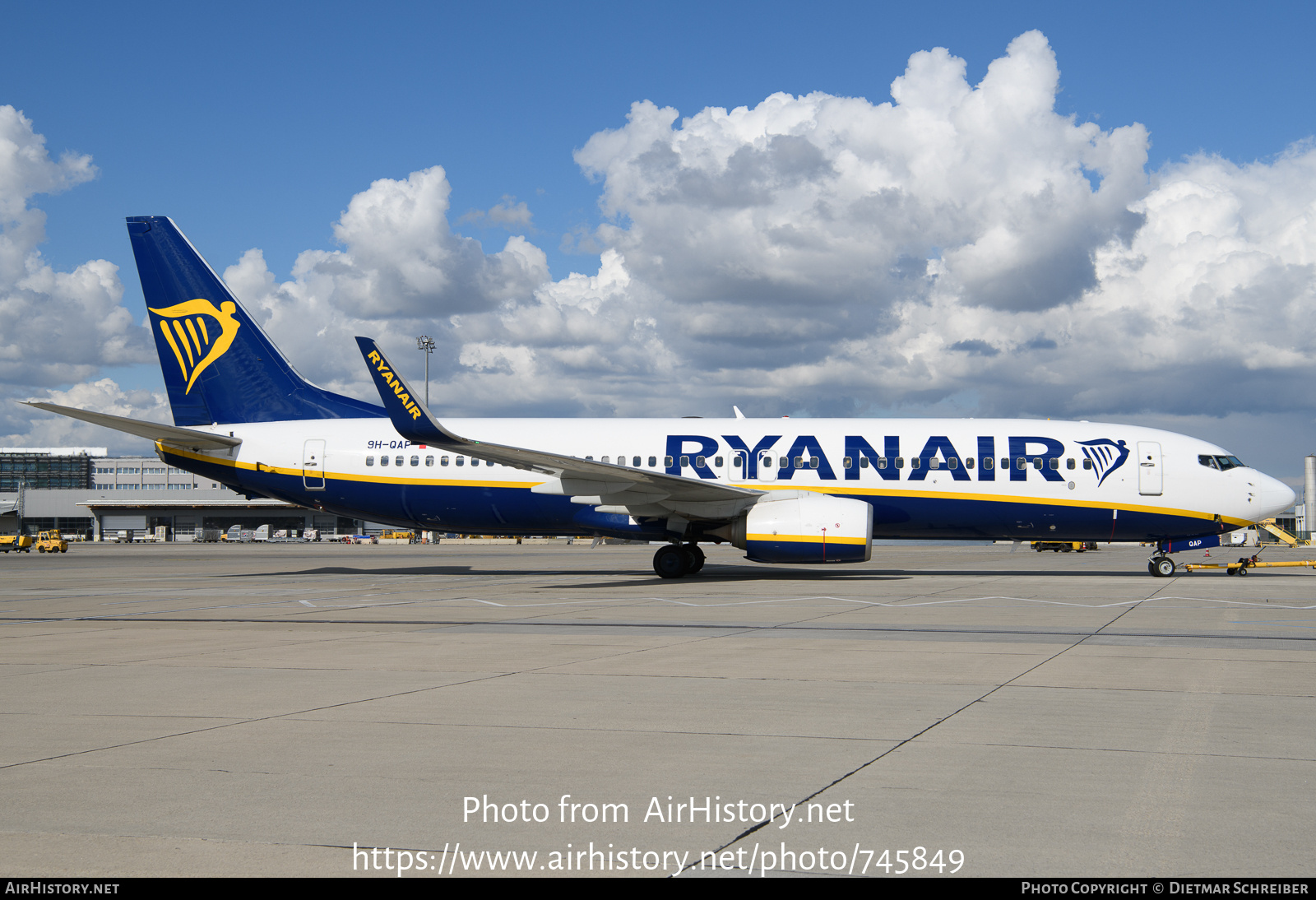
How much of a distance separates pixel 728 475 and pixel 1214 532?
12.2m

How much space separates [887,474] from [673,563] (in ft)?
19.0

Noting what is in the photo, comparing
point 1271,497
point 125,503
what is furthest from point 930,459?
point 125,503

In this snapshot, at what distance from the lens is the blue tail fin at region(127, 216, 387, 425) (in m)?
28.4

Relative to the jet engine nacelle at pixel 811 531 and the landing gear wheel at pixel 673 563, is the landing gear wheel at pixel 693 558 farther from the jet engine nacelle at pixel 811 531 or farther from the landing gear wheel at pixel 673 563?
the jet engine nacelle at pixel 811 531

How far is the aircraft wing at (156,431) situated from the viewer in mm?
24281

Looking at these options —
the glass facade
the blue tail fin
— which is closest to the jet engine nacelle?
the blue tail fin

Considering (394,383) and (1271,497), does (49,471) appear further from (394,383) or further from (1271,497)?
(1271,497)

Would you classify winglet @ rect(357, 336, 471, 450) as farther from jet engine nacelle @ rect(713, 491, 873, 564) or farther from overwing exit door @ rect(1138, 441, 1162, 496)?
overwing exit door @ rect(1138, 441, 1162, 496)

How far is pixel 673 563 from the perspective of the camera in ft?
83.2

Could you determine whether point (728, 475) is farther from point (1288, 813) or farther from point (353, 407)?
point (1288, 813)

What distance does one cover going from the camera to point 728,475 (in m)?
26.0

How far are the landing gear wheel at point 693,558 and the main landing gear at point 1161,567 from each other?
11666 millimetres
